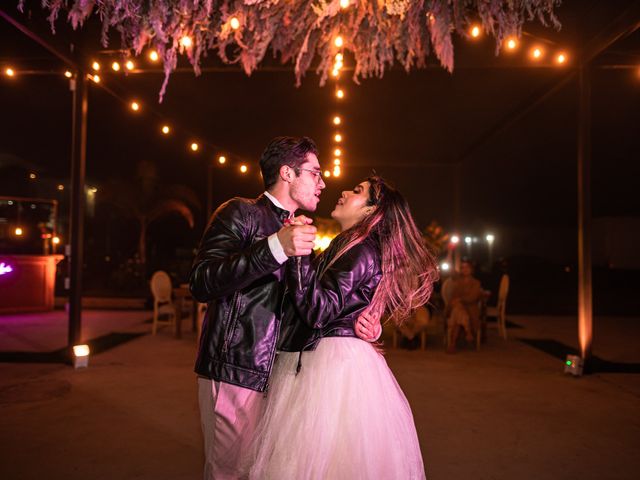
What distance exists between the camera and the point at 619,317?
12820 millimetres

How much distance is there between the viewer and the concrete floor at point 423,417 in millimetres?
3572

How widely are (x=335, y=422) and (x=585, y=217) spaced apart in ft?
18.3

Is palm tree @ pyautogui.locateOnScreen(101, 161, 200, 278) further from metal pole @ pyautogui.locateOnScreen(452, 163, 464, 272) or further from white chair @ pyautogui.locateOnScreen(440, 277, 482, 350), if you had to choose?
white chair @ pyautogui.locateOnScreen(440, 277, 482, 350)

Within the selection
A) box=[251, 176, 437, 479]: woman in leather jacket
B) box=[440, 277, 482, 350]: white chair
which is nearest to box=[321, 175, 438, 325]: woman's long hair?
box=[251, 176, 437, 479]: woman in leather jacket

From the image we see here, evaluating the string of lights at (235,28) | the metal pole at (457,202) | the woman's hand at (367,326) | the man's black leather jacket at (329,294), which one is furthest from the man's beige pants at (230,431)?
the metal pole at (457,202)

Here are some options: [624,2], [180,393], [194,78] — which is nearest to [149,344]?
[180,393]

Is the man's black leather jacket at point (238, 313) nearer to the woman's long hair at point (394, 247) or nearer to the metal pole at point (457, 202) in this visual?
the woman's long hair at point (394, 247)

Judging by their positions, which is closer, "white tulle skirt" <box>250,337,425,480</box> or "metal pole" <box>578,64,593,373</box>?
"white tulle skirt" <box>250,337,425,480</box>

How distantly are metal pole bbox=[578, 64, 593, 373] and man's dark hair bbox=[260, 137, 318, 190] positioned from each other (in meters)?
5.42

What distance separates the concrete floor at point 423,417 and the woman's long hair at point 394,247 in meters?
1.74

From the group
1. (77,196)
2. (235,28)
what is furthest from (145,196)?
(235,28)

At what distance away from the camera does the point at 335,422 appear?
197cm

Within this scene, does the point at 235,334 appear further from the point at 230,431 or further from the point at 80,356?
the point at 80,356

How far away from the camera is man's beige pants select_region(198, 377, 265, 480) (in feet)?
6.17
